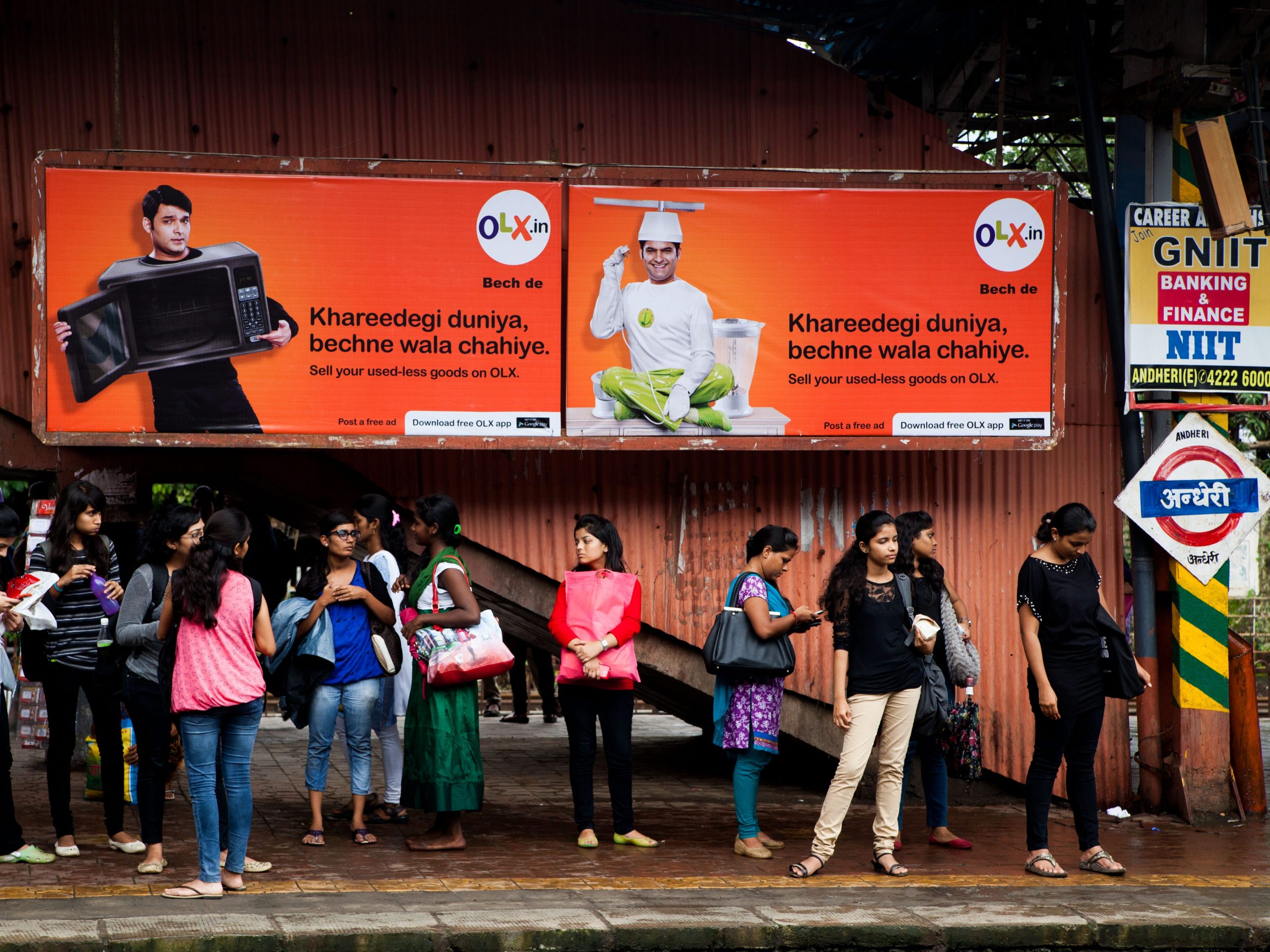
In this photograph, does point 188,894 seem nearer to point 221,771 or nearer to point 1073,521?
point 221,771

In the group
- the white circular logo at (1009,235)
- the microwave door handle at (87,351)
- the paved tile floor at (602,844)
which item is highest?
the white circular logo at (1009,235)

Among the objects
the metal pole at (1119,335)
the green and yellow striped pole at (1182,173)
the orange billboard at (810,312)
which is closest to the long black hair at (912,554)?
the orange billboard at (810,312)

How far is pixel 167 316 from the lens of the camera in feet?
26.5

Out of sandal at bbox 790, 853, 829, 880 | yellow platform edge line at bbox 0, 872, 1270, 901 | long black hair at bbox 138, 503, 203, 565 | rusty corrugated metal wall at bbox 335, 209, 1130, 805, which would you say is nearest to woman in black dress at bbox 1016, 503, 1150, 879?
yellow platform edge line at bbox 0, 872, 1270, 901

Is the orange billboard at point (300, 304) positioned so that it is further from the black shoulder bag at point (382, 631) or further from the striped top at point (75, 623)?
the striped top at point (75, 623)

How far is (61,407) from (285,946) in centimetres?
392

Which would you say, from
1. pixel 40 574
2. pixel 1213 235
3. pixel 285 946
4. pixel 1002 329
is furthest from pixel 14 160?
pixel 1213 235

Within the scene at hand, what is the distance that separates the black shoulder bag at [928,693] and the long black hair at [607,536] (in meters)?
1.49

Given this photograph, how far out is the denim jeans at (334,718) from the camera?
7.24 m

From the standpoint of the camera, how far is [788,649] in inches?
285

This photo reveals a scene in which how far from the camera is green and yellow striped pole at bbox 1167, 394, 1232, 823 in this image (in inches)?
337

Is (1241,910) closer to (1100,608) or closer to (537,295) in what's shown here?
(1100,608)

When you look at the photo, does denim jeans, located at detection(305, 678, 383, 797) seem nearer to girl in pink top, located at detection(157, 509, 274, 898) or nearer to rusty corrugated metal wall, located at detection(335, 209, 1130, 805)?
girl in pink top, located at detection(157, 509, 274, 898)

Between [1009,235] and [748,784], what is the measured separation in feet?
12.8
